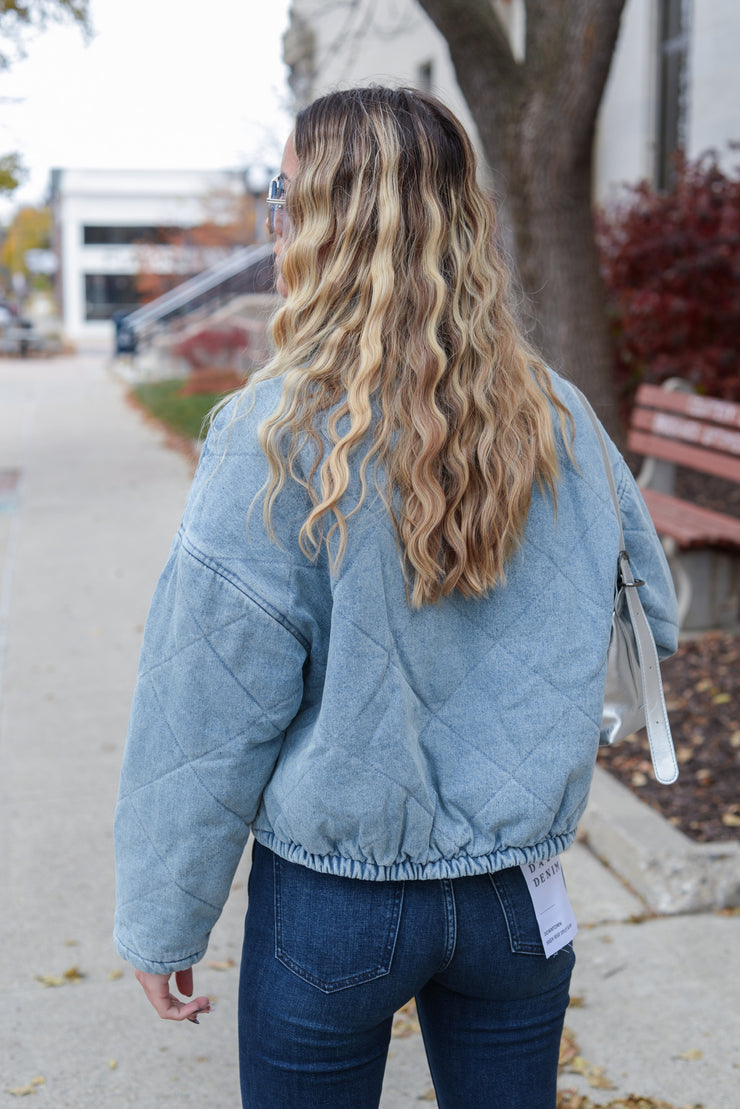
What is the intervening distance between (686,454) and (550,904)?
4872 millimetres

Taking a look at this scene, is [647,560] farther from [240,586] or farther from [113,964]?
[113,964]

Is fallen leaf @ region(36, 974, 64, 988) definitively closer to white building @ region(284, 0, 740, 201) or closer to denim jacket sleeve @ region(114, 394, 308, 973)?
denim jacket sleeve @ region(114, 394, 308, 973)

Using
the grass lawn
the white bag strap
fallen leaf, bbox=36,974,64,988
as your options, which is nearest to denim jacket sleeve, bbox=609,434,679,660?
the white bag strap

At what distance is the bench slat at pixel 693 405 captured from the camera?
5793mm

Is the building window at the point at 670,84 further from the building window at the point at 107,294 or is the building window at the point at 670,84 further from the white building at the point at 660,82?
the building window at the point at 107,294

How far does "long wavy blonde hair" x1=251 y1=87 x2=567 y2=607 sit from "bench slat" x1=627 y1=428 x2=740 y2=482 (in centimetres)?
442

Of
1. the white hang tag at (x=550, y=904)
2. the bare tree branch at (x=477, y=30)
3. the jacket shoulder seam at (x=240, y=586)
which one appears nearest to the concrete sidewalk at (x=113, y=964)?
the white hang tag at (x=550, y=904)

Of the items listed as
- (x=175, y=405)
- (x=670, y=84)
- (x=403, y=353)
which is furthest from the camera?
(x=175, y=405)

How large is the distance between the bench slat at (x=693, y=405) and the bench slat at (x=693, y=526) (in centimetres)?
49

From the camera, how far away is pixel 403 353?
1389 millimetres

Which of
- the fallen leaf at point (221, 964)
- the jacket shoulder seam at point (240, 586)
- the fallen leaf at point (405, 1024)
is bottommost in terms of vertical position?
the fallen leaf at point (221, 964)

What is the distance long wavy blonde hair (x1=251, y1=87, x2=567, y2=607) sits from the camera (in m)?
1.37

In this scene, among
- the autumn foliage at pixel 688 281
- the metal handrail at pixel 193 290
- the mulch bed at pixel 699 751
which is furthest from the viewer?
the metal handrail at pixel 193 290

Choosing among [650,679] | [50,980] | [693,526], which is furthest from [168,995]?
[693,526]
